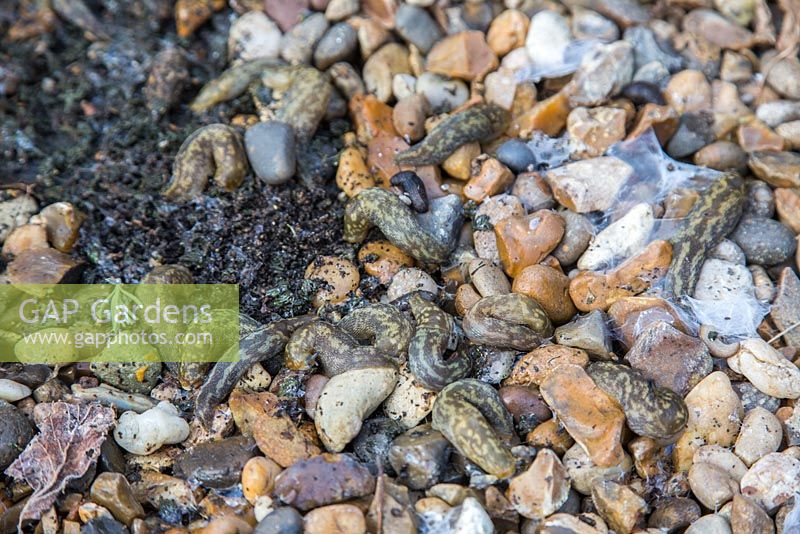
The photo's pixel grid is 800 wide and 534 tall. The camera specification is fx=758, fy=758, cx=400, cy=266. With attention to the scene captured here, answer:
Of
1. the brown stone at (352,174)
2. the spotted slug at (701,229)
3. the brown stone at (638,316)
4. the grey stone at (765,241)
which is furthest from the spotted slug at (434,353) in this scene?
the grey stone at (765,241)

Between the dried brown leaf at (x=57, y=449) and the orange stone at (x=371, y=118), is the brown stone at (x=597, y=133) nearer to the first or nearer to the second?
the orange stone at (x=371, y=118)

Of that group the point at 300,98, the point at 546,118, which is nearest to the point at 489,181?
the point at 546,118

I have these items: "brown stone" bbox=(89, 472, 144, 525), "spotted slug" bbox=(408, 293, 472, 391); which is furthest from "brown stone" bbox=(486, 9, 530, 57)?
"brown stone" bbox=(89, 472, 144, 525)

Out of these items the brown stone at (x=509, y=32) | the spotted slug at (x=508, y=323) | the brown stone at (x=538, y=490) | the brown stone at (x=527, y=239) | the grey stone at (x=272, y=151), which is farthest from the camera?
the brown stone at (x=509, y=32)

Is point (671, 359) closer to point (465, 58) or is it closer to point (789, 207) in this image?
point (789, 207)

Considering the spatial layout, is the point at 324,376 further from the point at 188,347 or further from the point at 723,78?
the point at 723,78

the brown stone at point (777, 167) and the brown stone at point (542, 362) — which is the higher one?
the brown stone at point (777, 167)
